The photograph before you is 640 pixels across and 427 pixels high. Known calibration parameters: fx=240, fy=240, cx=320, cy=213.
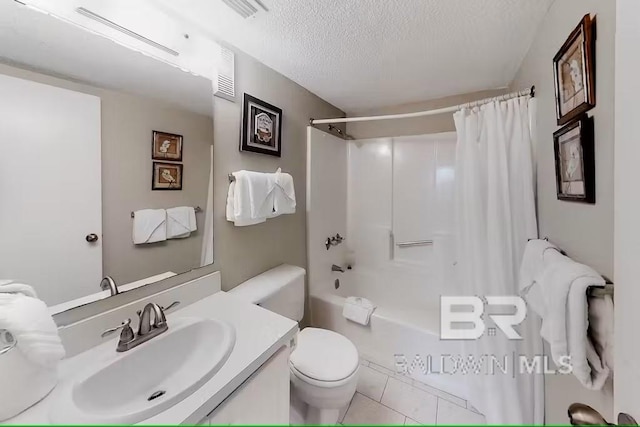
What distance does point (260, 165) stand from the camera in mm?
1589

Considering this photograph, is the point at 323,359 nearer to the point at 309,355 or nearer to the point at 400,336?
the point at 309,355

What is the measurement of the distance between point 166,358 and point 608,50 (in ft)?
5.54

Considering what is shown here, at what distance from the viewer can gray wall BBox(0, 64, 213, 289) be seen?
3.03ft

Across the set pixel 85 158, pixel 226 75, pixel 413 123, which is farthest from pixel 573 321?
pixel 413 123

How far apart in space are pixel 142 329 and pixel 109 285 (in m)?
0.23

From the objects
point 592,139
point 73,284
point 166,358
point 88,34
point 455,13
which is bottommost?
point 166,358

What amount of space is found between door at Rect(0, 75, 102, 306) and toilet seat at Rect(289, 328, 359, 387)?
98 cm

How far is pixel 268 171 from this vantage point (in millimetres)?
1656

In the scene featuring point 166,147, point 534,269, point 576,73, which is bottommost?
point 534,269

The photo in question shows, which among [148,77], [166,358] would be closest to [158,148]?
[148,77]

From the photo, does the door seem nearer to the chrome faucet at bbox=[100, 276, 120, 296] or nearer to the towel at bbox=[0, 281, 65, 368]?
the chrome faucet at bbox=[100, 276, 120, 296]

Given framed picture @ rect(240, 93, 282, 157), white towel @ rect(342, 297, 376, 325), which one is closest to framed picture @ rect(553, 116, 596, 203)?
white towel @ rect(342, 297, 376, 325)

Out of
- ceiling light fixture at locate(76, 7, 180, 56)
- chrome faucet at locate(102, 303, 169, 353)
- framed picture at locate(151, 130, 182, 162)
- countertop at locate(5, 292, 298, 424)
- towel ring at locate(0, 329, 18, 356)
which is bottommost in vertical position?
countertop at locate(5, 292, 298, 424)

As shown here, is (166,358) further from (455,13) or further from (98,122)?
(455,13)
